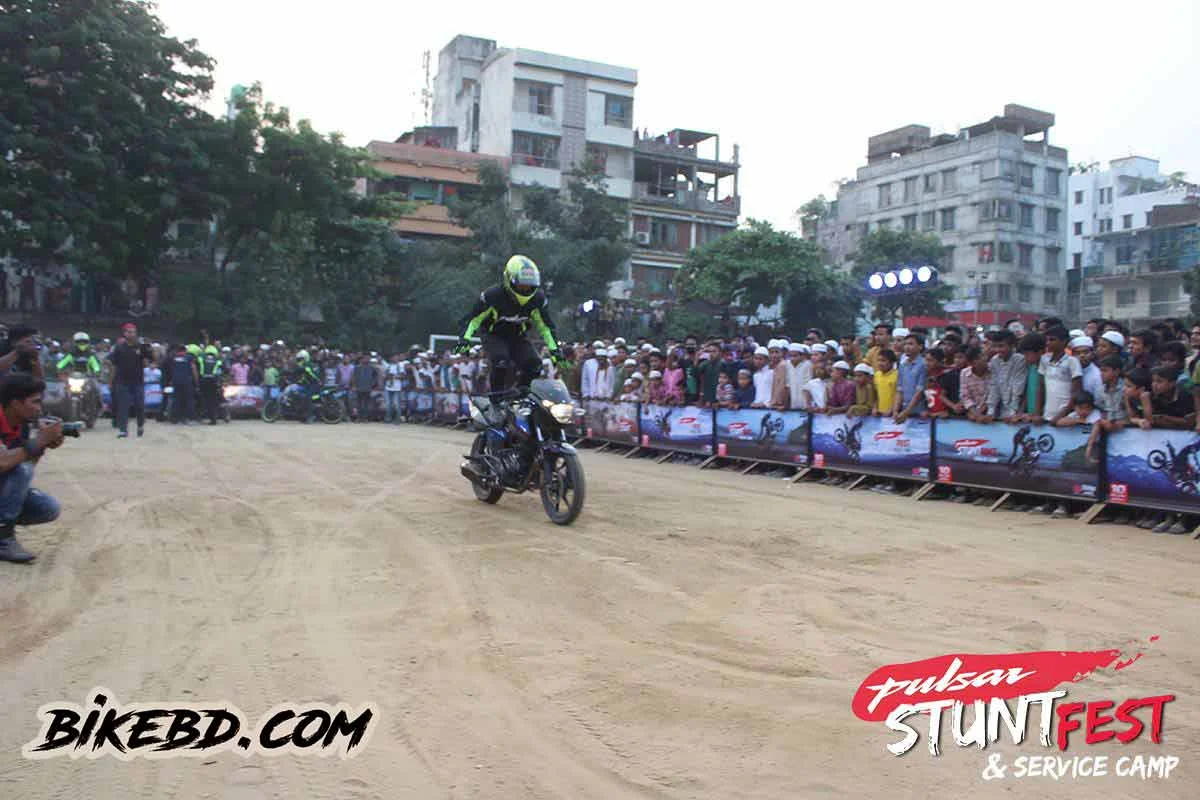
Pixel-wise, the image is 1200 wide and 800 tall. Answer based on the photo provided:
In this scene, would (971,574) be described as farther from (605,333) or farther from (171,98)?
(171,98)

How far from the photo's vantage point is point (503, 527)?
27.0 ft

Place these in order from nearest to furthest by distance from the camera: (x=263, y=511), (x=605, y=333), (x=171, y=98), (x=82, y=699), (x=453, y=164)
Answer: (x=82, y=699), (x=263, y=511), (x=171, y=98), (x=605, y=333), (x=453, y=164)

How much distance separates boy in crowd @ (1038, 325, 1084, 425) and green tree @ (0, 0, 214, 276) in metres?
26.9

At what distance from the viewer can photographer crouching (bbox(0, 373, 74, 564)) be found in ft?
21.0

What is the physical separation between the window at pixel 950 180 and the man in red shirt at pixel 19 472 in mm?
58034

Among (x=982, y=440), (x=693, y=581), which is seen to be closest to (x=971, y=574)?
(x=693, y=581)

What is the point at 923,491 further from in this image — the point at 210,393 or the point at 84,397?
the point at 210,393

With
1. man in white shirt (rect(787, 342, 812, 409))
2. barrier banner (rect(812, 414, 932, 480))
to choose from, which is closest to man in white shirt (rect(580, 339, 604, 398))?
man in white shirt (rect(787, 342, 812, 409))

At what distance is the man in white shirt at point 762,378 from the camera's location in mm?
14258

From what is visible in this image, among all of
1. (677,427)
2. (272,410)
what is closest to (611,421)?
(677,427)

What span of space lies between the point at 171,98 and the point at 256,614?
30.5 m

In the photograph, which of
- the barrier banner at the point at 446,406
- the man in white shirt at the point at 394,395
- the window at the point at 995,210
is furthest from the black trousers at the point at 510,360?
the window at the point at 995,210

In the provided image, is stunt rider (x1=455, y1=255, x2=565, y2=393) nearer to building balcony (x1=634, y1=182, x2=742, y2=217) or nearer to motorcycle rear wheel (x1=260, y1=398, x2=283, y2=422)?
motorcycle rear wheel (x1=260, y1=398, x2=283, y2=422)

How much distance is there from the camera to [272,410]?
81.8ft
